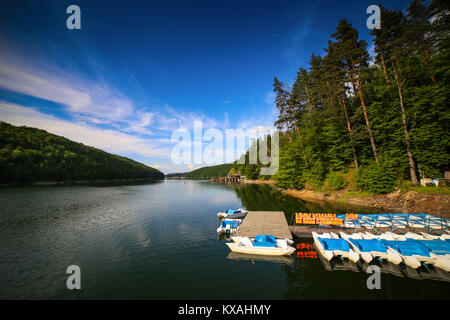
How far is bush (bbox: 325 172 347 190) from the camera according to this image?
1329 inches

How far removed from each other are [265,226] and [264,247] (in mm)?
5101

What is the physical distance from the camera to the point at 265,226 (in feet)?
62.8

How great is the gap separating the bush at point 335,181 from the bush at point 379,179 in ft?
16.2

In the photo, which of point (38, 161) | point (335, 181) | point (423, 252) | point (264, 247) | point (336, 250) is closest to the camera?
point (423, 252)

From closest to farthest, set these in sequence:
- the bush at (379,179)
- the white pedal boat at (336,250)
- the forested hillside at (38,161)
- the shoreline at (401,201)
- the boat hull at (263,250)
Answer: the white pedal boat at (336,250) → the boat hull at (263,250) → the shoreline at (401,201) → the bush at (379,179) → the forested hillside at (38,161)

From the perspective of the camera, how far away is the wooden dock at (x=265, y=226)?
56.4 feet

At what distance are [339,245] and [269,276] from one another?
6.52 meters

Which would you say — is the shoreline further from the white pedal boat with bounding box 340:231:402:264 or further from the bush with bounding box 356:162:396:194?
the white pedal boat with bounding box 340:231:402:264

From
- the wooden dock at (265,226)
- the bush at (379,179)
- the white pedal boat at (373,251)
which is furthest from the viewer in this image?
the bush at (379,179)

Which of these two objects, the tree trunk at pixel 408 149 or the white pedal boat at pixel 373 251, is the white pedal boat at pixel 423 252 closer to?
the white pedal boat at pixel 373 251

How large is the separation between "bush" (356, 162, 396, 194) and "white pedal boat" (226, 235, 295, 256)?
23578 millimetres

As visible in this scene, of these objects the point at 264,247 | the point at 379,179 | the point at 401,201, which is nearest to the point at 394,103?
the point at 379,179

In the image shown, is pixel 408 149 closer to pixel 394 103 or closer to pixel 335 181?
pixel 394 103

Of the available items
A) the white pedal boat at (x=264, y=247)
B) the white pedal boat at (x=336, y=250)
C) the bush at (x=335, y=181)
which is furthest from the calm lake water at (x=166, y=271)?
the bush at (x=335, y=181)
